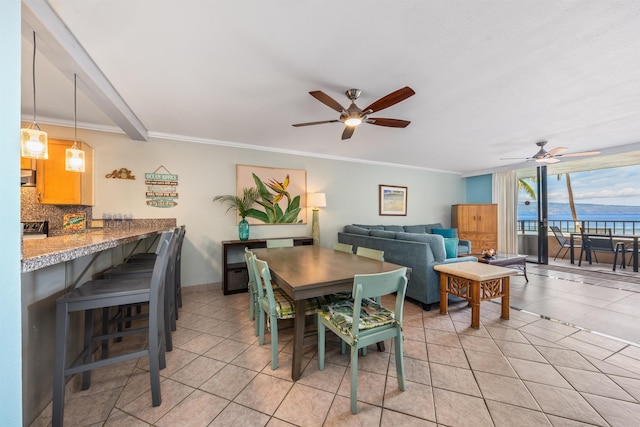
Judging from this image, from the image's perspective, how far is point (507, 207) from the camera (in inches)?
245

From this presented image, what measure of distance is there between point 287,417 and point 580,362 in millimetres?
2273

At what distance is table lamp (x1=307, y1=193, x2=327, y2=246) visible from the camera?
4328mm

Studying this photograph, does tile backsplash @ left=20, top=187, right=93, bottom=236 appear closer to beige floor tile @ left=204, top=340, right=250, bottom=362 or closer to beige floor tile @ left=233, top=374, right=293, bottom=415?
beige floor tile @ left=204, top=340, right=250, bottom=362

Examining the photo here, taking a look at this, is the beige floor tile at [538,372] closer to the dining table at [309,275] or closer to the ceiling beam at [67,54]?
the dining table at [309,275]

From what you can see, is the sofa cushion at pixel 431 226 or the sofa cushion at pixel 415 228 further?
the sofa cushion at pixel 431 226

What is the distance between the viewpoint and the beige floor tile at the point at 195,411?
4.66 feet

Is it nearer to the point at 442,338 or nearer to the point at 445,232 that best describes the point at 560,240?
the point at 445,232

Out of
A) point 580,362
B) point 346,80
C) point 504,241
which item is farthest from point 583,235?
point 346,80

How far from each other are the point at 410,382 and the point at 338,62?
8.01 feet

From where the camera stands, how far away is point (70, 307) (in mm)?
1346

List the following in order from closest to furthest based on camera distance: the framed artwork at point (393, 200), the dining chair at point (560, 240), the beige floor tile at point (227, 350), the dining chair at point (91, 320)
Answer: the dining chair at point (91, 320) → the beige floor tile at point (227, 350) → the framed artwork at point (393, 200) → the dining chair at point (560, 240)

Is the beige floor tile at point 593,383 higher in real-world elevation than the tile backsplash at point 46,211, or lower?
lower

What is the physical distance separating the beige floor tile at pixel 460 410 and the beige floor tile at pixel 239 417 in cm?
102

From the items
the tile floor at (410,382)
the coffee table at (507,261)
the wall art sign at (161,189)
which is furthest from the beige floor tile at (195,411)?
the coffee table at (507,261)
